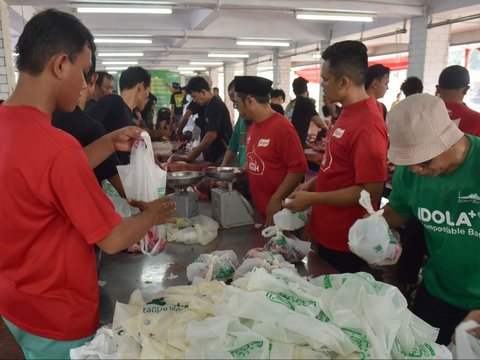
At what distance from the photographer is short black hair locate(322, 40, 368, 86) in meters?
2.01

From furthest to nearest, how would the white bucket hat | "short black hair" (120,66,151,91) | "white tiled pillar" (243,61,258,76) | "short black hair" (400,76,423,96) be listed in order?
1. "white tiled pillar" (243,61,258,76)
2. "short black hair" (400,76,423,96)
3. "short black hair" (120,66,151,91)
4. the white bucket hat

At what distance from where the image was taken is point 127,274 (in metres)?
1.94

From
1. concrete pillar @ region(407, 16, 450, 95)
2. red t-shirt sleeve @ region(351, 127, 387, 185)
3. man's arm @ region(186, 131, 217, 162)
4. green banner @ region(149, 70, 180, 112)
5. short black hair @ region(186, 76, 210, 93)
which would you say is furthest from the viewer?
green banner @ region(149, 70, 180, 112)

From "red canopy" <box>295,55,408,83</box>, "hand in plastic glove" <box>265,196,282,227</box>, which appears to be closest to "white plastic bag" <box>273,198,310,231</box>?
"hand in plastic glove" <box>265,196,282,227</box>

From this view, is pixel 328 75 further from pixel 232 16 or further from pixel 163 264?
pixel 232 16

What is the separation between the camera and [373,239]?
1.46 metres

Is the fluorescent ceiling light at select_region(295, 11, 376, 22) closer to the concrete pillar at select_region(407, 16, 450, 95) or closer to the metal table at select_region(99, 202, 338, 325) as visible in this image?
the concrete pillar at select_region(407, 16, 450, 95)

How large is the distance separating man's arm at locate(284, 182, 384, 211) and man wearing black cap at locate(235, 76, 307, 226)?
1.45 feet

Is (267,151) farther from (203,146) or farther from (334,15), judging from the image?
(334,15)

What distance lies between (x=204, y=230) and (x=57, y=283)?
1.18 meters

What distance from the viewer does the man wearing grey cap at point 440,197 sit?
4.35 feet

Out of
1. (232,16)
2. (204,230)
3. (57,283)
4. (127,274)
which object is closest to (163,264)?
(127,274)

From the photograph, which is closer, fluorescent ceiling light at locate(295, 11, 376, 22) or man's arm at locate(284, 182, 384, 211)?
man's arm at locate(284, 182, 384, 211)

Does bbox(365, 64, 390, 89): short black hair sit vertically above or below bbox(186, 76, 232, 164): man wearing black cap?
above
